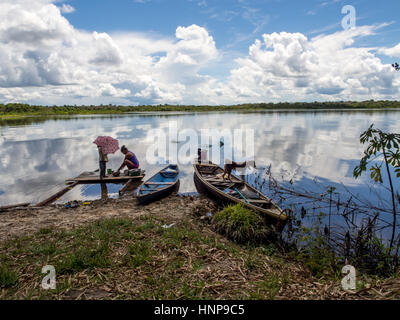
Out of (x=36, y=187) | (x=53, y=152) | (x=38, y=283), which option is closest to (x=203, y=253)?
(x=38, y=283)

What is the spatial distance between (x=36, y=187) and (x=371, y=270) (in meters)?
16.6

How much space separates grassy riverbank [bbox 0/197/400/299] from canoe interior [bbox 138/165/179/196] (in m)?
3.85

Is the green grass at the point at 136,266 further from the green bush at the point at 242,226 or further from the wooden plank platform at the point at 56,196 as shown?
the wooden plank platform at the point at 56,196

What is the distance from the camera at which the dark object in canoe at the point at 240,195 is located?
7834 millimetres

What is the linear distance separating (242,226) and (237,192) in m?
3.10

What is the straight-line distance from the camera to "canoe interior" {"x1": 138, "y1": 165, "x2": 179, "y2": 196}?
10.9 m

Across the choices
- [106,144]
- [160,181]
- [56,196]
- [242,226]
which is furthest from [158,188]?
[56,196]

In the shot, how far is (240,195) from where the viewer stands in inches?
392

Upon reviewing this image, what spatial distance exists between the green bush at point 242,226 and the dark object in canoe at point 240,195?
0.33 meters

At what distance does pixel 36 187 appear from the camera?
14.0 meters

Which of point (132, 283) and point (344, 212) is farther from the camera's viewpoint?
point (344, 212)

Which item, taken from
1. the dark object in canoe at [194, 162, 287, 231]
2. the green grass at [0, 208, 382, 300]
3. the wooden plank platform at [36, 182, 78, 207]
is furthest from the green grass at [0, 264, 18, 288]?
the wooden plank platform at [36, 182, 78, 207]

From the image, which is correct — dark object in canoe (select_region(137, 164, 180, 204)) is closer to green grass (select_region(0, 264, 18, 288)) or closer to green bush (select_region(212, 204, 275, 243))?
green bush (select_region(212, 204, 275, 243))
